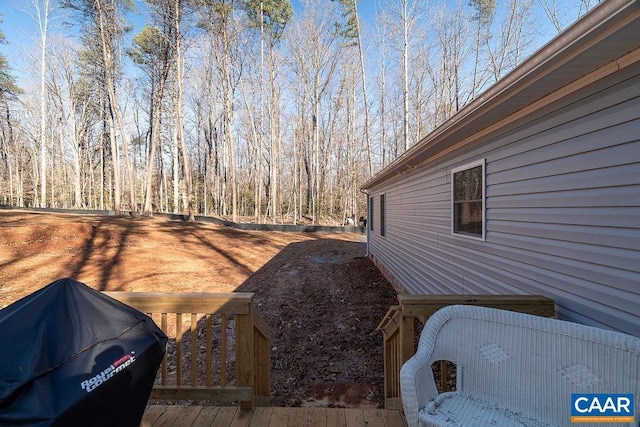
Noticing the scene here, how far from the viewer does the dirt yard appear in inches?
161

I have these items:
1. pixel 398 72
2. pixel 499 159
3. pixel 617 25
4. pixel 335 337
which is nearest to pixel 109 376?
pixel 617 25

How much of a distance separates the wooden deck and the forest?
11.0 metres

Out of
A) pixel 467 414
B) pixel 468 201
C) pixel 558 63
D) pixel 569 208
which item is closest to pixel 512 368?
pixel 467 414

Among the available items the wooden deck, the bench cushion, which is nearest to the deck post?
the wooden deck

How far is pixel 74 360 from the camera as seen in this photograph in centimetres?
112

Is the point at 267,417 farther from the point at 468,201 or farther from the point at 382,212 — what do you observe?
the point at 382,212

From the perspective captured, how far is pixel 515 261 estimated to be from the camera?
2.94 meters

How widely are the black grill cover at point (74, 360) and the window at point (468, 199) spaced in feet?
11.6

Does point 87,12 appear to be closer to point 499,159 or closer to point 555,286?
point 499,159

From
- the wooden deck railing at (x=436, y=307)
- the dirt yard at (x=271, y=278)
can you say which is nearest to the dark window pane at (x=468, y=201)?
the wooden deck railing at (x=436, y=307)

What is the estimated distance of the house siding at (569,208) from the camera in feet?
6.03

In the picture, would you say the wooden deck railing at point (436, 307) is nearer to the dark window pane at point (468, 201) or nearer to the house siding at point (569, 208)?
the house siding at point (569, 208)

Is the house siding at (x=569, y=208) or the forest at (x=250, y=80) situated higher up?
the forest at (x=250, y=80)

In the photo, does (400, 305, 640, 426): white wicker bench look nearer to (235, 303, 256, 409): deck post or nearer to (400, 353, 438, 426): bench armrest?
(400, 353, 438, 426): bench armrest
